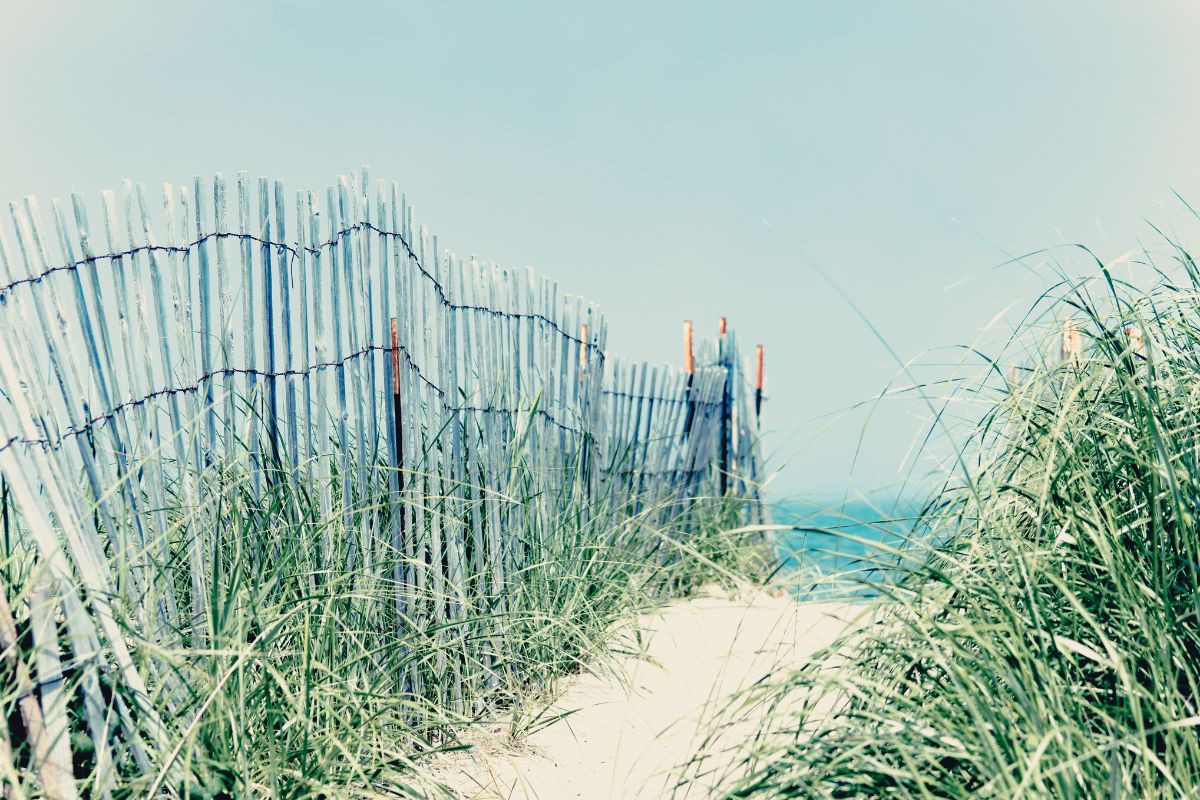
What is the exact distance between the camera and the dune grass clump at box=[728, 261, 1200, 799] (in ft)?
5.48

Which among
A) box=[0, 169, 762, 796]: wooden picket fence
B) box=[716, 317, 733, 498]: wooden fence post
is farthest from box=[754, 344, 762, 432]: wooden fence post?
box=[0, 169, 762, 796]: wooden picket fence

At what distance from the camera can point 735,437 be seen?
775 cm

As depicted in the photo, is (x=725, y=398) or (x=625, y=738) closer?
(x=625, y=738)

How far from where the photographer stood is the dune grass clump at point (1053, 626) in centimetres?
167

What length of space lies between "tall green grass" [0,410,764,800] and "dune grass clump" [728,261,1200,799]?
0.42 meters

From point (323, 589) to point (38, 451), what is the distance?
36.2 inches

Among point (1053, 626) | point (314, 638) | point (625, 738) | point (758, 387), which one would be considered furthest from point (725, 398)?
point (1053, 626)

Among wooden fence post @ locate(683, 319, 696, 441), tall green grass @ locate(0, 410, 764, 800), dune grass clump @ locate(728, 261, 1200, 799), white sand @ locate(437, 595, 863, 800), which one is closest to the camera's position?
dune grass clump @ locate(728, 261, 1200, 799)

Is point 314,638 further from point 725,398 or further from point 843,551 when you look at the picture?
point 725,398

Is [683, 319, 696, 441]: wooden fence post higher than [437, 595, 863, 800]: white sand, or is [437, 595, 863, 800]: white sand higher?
[683, 319, 696, 441]: wooden fence post

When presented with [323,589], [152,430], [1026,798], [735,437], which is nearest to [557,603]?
[323,589]

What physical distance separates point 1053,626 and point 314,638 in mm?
1828

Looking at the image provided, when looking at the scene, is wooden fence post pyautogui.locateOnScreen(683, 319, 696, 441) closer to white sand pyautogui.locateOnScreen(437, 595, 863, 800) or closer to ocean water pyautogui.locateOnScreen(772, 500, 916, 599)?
white sand pyautogui.locateOnScreen(437, 595, 863, 800)

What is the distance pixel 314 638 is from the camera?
2.62m
